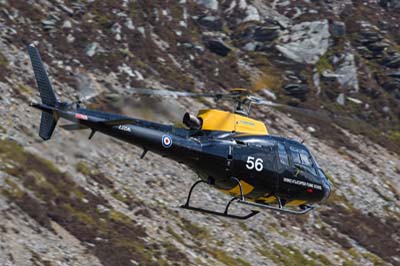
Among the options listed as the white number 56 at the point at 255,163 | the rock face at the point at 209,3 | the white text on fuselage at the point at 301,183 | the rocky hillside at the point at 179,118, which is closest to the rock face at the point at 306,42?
the rocky hillside at the point at 179,118

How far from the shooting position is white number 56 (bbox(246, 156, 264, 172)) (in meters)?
19.0

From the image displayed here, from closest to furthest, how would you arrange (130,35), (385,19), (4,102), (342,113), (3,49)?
1. (4,102)
2. (3,49)
3. (130,35)
4. (342,113)
5. (385,19)

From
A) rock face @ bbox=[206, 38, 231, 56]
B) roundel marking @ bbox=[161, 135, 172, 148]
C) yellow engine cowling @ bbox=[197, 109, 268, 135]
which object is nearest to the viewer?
roundel marking @ bbox=[161, 135, 172, 148]

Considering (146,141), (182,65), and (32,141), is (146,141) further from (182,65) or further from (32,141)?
(182,65)

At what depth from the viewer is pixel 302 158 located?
19.9 m

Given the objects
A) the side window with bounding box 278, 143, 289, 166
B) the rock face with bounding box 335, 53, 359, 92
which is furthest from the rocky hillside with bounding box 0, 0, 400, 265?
the side window with bounding box 278, 143, 289, 166

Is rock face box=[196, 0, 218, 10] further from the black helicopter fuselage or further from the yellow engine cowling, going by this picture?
the yellow engine cowling

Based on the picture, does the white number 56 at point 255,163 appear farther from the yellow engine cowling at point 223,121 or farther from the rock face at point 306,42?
the rock face at point 306,42

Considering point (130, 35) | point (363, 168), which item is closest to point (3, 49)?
point (130, 35)

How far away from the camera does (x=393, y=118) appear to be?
51.6m

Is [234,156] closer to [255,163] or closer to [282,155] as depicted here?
[255,163]

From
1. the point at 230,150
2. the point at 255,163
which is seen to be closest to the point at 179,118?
the point at 230,150

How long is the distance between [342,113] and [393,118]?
4.66m

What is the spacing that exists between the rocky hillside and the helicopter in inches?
25.7
